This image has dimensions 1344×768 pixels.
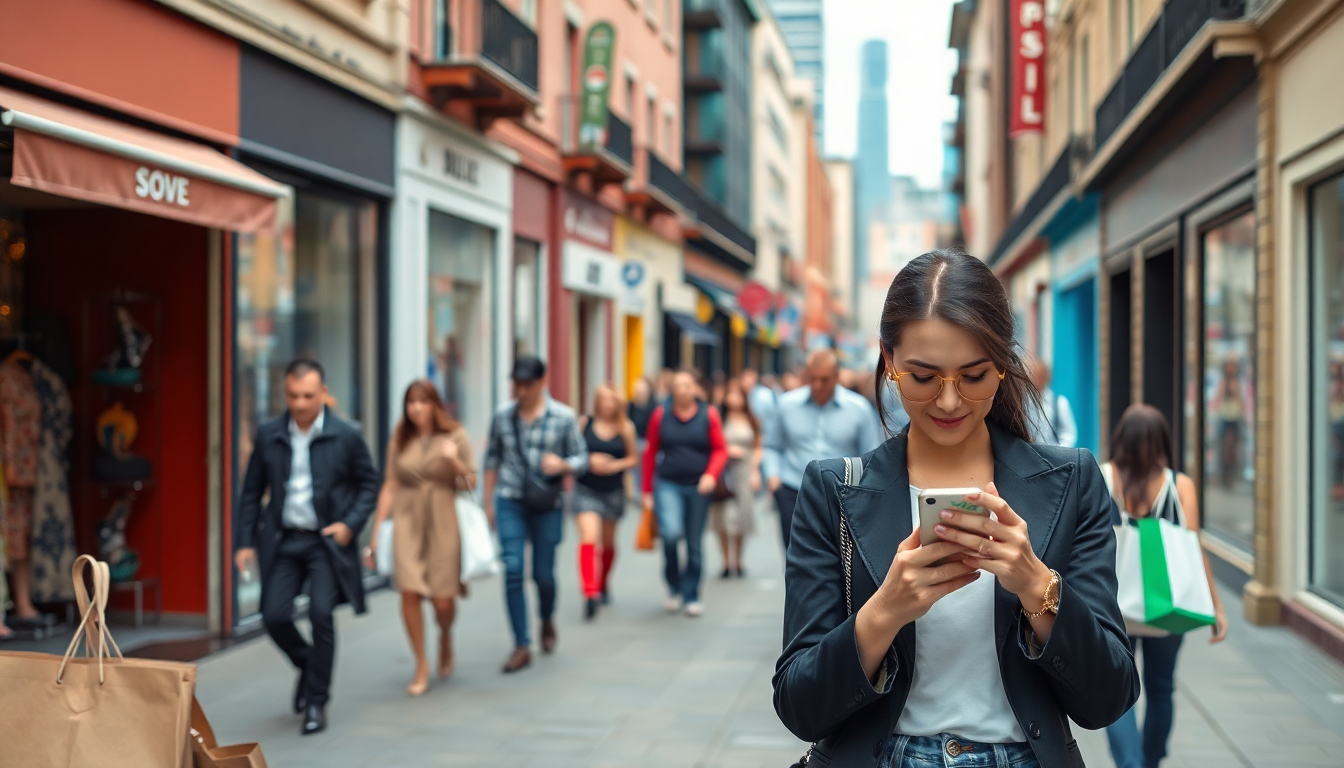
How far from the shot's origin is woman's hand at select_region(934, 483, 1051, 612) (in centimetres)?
196

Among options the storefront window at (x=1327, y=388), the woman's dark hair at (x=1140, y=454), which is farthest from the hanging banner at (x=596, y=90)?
the woman's dark hair at (x=1140, y=454)

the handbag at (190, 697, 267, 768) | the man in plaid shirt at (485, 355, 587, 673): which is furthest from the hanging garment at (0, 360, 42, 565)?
the handbag at (190, 697, 267, 768)

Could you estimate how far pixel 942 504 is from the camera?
1944 mm

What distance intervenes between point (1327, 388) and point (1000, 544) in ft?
27.4

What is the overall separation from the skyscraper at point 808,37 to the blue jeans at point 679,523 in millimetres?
168366

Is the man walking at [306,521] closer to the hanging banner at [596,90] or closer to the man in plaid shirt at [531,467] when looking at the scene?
the man in plaid shirt at [531,467]

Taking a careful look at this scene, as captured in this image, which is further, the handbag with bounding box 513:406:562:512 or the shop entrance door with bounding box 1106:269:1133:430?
the shop entrance door with bounding box 1106:269:1133:430

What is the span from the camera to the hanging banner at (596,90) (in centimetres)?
1914

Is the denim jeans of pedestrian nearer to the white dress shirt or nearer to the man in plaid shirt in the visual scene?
the white dress shirt

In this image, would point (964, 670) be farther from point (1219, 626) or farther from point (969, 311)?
point (1219, 626)

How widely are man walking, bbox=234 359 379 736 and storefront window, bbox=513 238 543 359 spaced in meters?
10.2

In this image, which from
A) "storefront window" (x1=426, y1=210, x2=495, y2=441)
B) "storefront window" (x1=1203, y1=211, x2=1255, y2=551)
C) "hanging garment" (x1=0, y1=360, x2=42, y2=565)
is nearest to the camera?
"hanging garment" (x1=0, y1=360, x2=42, y2=565)

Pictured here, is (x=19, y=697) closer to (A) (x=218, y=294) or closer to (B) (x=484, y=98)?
(A) (x=218, y=294)

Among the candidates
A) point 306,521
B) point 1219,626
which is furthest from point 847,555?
point 306,521
